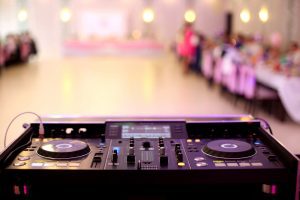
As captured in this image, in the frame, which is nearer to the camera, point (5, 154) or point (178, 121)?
point (5, 154)

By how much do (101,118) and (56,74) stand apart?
8.97 metres

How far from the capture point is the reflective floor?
6508 millimetres

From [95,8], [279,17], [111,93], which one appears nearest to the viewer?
[111,93]

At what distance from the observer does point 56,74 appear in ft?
35.6

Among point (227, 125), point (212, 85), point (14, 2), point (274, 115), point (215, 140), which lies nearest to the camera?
point (215, 140)

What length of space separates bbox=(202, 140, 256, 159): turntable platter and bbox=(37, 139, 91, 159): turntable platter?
0.48 m

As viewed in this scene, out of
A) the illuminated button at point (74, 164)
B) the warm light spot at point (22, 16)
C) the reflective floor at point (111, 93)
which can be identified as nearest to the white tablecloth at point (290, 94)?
the reflective floor at point (111, 93)

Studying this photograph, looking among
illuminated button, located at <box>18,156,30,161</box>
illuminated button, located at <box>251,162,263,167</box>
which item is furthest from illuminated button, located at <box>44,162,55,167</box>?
illuminated button, located at <box>251,162,263,167</box>

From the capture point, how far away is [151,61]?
1414 cm

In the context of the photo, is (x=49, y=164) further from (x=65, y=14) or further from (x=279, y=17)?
(x=65, y=14)

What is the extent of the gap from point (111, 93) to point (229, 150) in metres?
6.50

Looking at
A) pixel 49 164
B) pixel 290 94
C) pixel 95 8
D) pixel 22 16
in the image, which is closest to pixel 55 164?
pixel 49 164
